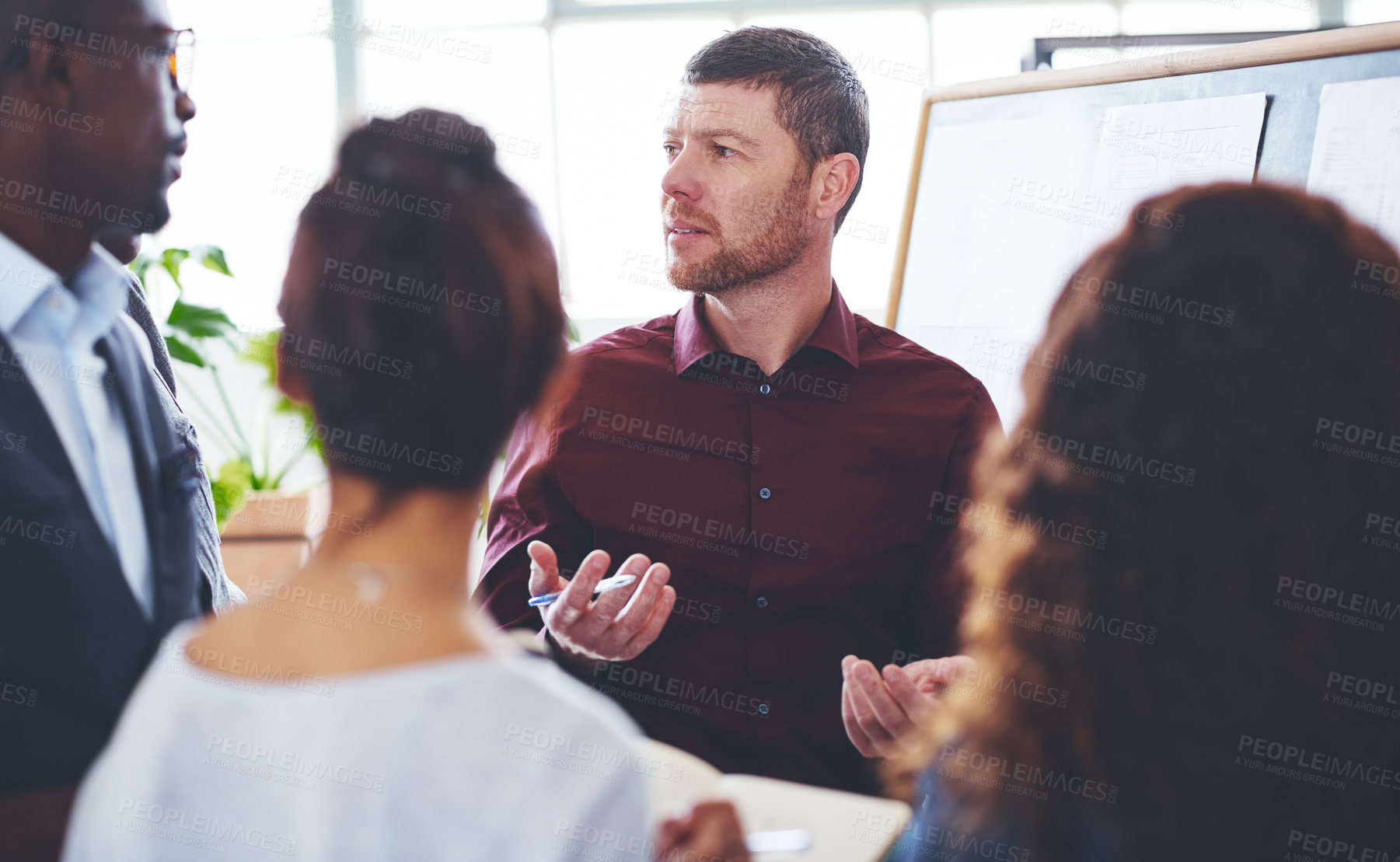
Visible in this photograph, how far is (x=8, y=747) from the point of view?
0.83 m

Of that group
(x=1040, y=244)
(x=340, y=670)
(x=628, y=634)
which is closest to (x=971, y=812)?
(x=340, y=670)

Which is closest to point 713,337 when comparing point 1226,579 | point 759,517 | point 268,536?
point 759,517

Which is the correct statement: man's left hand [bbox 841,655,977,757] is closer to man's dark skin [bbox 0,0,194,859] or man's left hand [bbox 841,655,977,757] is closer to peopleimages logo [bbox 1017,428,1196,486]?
peopleimages logo [bbox 1017,428,1196,486]

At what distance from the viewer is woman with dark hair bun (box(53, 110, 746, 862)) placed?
0.61 metres

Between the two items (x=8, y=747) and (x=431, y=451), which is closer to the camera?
(x=431, y=451)

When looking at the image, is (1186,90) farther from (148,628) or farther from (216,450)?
(216,450)

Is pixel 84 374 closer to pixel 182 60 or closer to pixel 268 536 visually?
pixel 182 60

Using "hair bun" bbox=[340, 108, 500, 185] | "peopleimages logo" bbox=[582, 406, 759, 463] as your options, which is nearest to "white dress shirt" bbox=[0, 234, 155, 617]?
"hair bun" bbox=[340, 108, 500, 185]

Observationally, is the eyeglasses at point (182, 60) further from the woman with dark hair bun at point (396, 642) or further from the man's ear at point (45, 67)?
the woman with dark hair bun at point (396, 642)

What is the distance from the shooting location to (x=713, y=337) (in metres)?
1.79

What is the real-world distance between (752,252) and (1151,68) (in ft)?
2.61

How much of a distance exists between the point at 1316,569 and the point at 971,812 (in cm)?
28

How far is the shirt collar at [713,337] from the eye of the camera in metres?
1.74

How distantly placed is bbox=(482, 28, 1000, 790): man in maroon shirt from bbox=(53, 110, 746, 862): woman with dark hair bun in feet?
2.21
